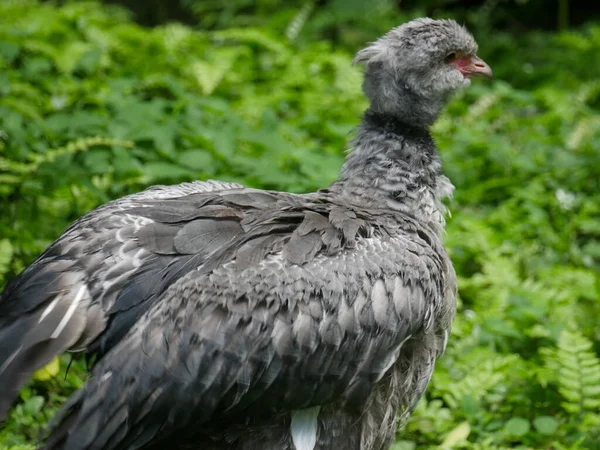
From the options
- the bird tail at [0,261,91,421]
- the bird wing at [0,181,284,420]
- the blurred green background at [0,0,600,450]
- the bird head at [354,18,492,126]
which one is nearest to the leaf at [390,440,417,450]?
the blurred green background at [0,0,600,450]

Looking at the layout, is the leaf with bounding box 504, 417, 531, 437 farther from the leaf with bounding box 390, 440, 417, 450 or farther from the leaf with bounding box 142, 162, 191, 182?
the leaf with bounding box 142, 162, 191, 182

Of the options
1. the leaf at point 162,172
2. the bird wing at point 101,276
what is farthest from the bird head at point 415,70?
the leaf at point 162,172

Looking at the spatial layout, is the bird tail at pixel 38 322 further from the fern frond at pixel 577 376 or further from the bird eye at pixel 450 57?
the fern frond at pixel 577 376

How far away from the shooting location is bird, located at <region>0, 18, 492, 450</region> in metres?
3.18

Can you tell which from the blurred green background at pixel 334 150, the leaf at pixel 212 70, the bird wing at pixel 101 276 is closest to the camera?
the bird wing at pixel 101 276

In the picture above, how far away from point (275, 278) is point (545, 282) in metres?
3.27

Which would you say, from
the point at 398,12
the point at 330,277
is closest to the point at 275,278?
the point at 330,277

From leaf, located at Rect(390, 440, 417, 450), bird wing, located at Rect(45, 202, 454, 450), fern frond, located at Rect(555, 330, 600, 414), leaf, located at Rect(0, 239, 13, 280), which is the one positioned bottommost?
leaf, located at Rect(390, 440, 417, 450)

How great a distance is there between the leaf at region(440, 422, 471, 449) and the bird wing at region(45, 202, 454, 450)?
3.69ft

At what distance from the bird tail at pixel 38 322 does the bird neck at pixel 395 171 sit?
4.58ft

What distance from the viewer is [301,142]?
721cm

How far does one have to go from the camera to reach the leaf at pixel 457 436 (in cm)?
448

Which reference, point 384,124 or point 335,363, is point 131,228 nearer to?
point 335,363

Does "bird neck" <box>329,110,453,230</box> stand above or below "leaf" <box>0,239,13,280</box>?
above
